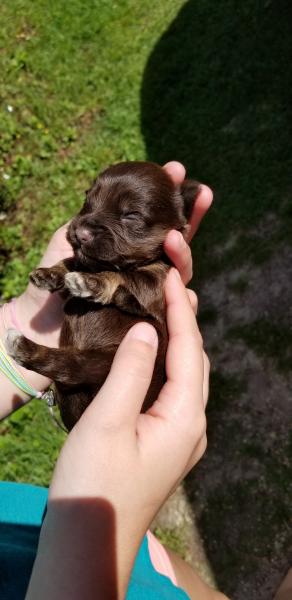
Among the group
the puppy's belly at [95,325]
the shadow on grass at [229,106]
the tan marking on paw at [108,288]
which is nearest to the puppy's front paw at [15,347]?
the puppy's belly at [95,325]

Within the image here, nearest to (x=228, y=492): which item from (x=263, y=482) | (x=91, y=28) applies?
(x=263, y=482)

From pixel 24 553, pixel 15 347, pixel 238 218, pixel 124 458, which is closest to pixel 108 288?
pixel 15 347

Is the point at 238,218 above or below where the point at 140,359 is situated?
below

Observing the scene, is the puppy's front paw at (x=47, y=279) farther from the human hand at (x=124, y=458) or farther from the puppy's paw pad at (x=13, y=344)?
the human hand at (x=124, y=458)

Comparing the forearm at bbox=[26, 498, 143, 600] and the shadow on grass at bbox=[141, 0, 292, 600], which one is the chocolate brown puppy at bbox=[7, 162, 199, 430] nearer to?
the forearm at bbox=[26, 498, 143, 600]

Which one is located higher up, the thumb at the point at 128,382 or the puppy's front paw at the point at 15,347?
the thumb at the point at 128,382

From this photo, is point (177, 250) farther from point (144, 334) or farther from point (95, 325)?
point (144, 334)

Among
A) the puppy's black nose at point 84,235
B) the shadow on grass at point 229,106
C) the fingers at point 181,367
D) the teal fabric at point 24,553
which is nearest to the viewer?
the fingers at point 181,367
